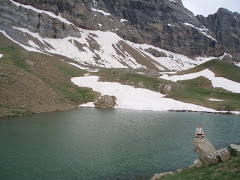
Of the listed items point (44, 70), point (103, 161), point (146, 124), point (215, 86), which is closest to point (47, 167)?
point (103, 161)

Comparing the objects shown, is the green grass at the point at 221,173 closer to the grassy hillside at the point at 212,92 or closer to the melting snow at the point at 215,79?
the grassy hillside at the point at 212,92

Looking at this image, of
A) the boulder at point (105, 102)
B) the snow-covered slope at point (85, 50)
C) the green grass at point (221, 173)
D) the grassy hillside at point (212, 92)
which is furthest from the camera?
the snow-covered slope at point (85, 50)

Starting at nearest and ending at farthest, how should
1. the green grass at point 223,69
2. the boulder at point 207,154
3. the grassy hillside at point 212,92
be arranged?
the boulder at point 207,154 < the grassy hillside at point 212,92 < the green grass at point 223,69

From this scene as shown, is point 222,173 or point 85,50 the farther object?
point 85,50

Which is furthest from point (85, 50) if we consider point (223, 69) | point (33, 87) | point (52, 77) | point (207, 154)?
point (207, 154)

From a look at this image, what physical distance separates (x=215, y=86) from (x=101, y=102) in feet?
161

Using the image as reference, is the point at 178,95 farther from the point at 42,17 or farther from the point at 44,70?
the point at 42,17

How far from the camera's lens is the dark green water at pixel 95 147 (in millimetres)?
19641

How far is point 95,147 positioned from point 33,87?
113 ft

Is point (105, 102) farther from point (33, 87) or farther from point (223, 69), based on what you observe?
point (223, 69)

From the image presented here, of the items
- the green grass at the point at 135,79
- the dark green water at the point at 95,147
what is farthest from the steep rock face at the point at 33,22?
the dark green water at the point at 95,147

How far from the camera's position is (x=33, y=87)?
5344 centimetres

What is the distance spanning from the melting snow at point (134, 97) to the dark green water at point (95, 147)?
20.7 m

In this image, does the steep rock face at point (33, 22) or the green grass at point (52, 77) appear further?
the steep rock face at point (33, 22)
